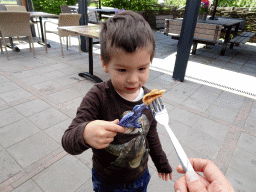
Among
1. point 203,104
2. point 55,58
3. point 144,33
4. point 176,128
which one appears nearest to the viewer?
point 144,33

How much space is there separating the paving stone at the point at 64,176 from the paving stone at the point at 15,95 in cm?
187

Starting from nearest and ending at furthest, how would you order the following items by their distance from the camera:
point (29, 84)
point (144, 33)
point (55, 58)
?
point (144, 33), point (29, 84), point (55, 58)

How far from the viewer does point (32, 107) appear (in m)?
3.04

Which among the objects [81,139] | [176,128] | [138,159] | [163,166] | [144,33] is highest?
[144,33]

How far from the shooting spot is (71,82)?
160 inches

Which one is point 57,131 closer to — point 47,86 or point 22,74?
point 47,86

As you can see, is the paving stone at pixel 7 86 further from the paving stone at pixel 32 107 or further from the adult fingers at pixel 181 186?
the adult fingers at pixel 181 186

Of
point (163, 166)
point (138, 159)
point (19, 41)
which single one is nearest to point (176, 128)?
point (163, 166)

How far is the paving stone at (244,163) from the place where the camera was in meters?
2.13

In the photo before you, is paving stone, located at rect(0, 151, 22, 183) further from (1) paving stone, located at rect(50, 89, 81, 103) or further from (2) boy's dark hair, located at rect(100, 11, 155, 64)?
(2) boy's dark hair, located at rect(100, 11, 155, 64)

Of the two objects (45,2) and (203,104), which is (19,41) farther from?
(45,2)

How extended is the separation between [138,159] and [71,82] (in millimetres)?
3308

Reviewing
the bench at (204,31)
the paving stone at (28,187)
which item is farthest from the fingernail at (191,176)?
the bench at (204,31)

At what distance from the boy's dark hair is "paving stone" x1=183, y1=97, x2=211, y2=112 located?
2.78 metres
